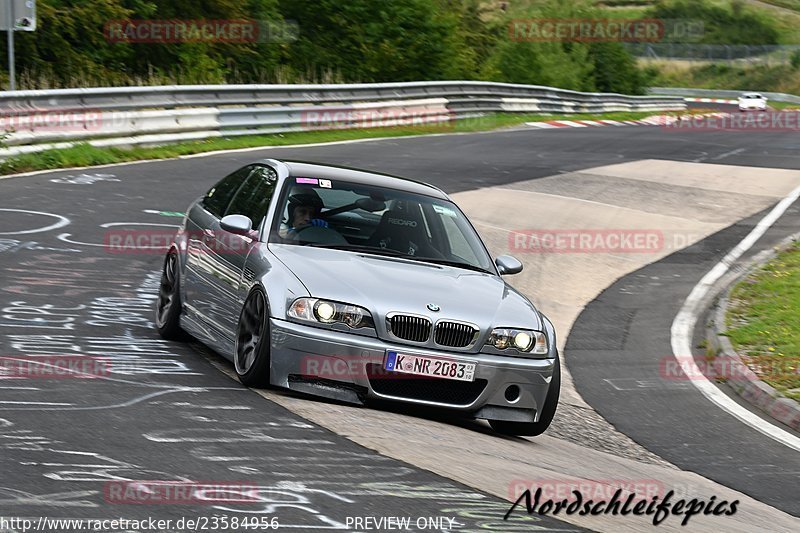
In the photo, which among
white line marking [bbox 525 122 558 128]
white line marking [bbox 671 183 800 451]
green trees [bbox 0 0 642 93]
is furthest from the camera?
white line marking [bbox 525 122 558 128]

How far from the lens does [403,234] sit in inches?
350

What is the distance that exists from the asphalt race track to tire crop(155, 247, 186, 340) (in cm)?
14

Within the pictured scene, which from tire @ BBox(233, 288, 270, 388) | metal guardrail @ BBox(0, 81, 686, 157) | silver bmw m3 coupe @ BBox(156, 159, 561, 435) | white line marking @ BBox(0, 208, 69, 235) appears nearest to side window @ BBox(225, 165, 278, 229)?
silver bmw m3 coupe @ BBox(156, 159, 561, 435)

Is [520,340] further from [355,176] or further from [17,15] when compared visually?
[17,15]

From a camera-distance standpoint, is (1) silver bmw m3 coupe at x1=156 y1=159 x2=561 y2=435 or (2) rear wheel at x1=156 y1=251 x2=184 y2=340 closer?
(1) silver bmw m3 coupe at x1=156 y1=159 x2=561 y2=435

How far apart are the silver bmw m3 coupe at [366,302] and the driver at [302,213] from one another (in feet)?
0.03

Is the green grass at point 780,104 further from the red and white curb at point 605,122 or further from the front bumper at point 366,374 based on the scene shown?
the front bumper at point 366,374

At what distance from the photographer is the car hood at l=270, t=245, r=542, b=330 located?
765 cm

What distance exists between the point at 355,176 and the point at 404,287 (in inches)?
64.5

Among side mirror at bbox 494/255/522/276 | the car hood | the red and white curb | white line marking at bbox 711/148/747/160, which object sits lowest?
the red and white curb

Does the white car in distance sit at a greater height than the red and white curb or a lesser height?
lesser

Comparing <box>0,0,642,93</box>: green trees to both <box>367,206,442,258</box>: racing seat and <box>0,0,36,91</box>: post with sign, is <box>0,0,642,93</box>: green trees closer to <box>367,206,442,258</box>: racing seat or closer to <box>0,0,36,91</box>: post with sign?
<box>0,0,36,91</box>: post with sign

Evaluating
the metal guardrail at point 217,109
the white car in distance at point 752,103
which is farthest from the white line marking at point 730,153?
the white car in distance at point 752,103

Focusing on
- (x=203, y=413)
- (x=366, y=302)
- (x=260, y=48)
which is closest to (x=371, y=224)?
(x=366, y=302)
